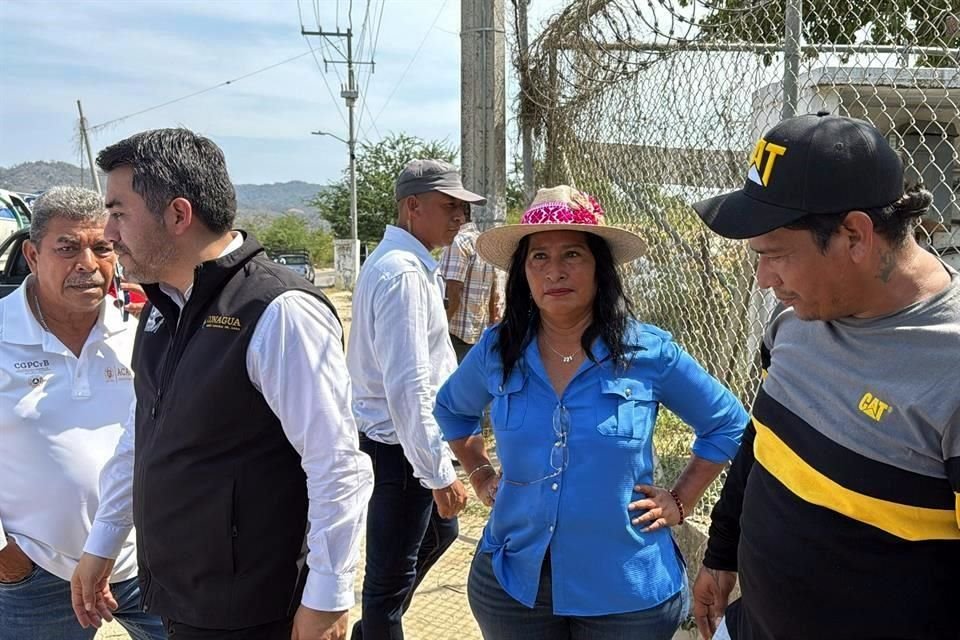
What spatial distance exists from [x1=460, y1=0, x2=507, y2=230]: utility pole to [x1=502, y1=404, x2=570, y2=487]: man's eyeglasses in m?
3.11

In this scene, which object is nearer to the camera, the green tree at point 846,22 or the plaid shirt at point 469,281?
the green tree at point 846,22

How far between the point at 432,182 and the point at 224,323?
1577 mm

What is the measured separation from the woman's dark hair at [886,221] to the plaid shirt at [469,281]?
4.14 m

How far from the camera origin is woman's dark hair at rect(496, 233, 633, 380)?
6.88 feet

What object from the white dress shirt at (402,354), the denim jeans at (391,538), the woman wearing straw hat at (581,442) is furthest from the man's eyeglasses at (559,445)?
the denim jeans at (391,538)

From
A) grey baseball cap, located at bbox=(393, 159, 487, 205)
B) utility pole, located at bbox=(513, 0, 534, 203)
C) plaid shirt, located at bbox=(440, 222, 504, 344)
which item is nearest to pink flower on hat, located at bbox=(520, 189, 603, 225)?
grey baseball cap, located at bbox=(393, 159, 487, 205)

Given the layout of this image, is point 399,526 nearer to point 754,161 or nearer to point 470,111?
point 754,161

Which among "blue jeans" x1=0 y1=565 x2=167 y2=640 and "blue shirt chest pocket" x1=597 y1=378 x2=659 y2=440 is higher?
"blue shirt chest pocket" x1=597 y1=378 x2=659 y2=440

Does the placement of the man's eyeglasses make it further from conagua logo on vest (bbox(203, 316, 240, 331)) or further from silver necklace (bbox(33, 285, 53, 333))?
silver necklace (bbox(33, 285, 53, 333))

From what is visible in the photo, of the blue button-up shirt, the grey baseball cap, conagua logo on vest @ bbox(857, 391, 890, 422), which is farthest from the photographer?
the grey baseball cap

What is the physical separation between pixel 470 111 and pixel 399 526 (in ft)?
9.79

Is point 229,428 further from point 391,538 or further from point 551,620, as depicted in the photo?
point 391,538

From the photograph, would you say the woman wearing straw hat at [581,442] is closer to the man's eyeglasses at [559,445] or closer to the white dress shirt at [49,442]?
the man's eyeglasses at [559,445]

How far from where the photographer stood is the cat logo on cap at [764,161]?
1456 millimetres
